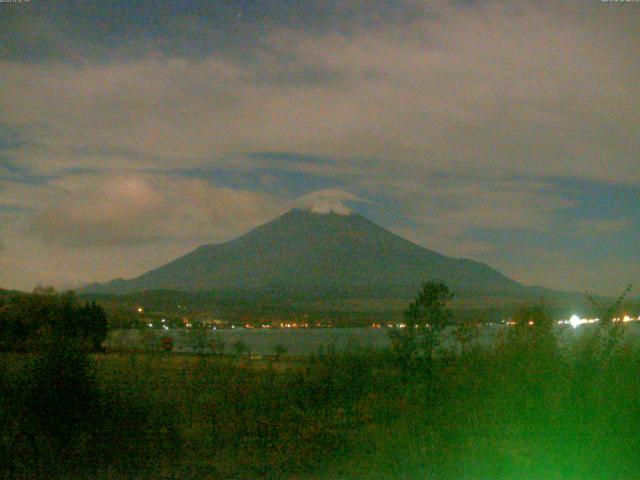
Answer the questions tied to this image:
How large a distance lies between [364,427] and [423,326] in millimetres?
6189

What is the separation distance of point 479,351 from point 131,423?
6587 millimetres

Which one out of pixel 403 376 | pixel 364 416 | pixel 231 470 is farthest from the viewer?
pixel 403 376

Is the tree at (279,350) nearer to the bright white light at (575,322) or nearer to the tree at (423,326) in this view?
the tree at (423,326)

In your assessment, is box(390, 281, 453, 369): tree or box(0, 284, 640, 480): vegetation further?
box(390, 281, 453, 369): tree

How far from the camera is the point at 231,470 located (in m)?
10.9

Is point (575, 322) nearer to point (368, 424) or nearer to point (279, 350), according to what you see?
point (368, 424)

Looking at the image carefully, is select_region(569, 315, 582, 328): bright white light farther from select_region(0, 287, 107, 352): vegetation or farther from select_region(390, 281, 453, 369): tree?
select_region(0, 287, 107, 352): vegetation

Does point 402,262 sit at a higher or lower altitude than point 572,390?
higher

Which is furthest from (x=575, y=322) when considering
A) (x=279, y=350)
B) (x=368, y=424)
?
(x=279, y=350)

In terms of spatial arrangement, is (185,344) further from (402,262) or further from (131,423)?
(402,262)

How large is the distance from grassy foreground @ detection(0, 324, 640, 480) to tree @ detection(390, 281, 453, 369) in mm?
3885

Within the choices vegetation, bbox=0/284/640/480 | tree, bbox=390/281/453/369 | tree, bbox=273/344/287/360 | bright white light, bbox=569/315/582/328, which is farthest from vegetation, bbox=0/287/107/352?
bright white light, bbox=569/315/582/328

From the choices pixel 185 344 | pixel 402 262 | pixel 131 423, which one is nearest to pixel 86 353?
pixel 131 423

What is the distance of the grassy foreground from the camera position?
1058 cm
